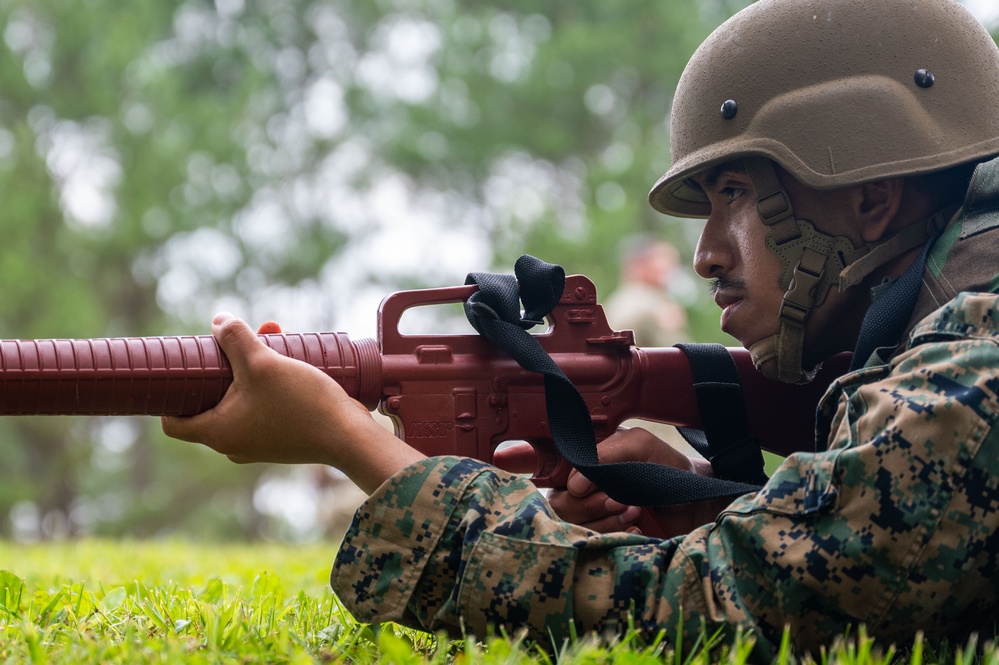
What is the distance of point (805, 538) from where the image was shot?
2244 millimetres

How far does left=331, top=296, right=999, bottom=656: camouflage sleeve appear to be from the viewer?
219 centimetres

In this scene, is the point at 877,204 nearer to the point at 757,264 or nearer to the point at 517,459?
the point at 757,264

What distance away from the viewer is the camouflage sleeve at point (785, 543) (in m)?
2.19

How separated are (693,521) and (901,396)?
3.60 ft

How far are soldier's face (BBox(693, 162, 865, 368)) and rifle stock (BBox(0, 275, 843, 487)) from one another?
0.24m

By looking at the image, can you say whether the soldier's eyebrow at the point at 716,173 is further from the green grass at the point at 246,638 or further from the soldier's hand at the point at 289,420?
the green grass at the point at 246,638

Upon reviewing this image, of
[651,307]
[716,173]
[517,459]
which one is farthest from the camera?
[651,307]

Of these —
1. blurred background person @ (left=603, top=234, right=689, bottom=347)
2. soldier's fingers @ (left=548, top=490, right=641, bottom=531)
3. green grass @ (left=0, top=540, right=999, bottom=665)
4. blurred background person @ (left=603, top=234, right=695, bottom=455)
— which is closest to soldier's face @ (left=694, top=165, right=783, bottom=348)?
soldier's fingers @ (left=548, top=490, right=641, bottom=531)

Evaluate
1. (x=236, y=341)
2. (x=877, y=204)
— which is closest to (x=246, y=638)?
(x=236, y=341)

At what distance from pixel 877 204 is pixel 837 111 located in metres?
0.26

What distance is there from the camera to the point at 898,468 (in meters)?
2.19

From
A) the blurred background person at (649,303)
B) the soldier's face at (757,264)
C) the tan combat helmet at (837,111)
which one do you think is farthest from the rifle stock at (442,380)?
the blurred background person at (649,303)

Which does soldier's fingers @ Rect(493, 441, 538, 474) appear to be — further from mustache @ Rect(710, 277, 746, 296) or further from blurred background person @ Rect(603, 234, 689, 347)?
blurred background person @ Rect(603, 234, 689, 347)

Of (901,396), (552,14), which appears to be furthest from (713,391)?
(552,14)
